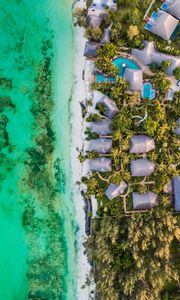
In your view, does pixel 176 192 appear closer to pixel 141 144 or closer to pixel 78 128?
pixel 141 144

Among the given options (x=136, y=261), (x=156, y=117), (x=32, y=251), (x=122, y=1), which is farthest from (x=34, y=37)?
(x=136, y=261)

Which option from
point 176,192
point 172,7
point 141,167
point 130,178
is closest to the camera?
point 141,167

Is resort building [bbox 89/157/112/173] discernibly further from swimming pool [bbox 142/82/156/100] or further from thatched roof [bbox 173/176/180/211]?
swimming pool [bbox 142/82/156/100]

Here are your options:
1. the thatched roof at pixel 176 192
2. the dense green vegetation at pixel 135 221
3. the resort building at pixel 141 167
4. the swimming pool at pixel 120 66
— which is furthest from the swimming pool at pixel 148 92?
the thatched roof at pixel 176 192

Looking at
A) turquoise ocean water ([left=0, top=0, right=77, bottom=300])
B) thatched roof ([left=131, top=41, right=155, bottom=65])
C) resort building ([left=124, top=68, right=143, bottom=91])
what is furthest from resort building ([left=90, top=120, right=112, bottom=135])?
thatched roof ([left=131, top=41, right=155, bottom=65])

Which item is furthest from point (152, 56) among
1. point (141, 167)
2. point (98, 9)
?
point (141, 167)
